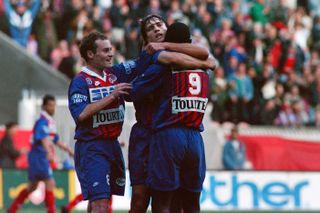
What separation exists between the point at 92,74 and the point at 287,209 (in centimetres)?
1033

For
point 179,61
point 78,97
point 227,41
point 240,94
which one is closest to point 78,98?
point 78,97

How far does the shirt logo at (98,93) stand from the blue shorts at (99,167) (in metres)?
0.44

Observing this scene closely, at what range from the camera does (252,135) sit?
2425 cm

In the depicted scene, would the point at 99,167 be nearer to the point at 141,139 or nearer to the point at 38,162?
the point at 141,139

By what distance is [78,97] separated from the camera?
38.6ft

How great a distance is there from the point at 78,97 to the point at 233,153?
39.1 feet

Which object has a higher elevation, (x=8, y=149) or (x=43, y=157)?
(x=8, y=149)

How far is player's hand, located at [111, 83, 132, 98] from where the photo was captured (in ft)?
37.7

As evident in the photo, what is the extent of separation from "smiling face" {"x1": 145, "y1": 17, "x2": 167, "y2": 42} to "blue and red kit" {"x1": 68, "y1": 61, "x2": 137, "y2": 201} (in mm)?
596

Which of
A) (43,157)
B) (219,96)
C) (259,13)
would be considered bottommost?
(43,157)

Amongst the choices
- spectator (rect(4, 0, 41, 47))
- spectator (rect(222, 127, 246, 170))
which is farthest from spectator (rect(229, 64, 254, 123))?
spectator (rect(4, 0, 41, 47))

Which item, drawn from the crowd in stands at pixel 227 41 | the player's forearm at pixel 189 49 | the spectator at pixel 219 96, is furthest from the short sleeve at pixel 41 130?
the spectator at pixel 219 96

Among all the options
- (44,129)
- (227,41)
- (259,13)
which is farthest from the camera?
(259,13)

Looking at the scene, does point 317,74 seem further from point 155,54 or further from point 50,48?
point 155,54
